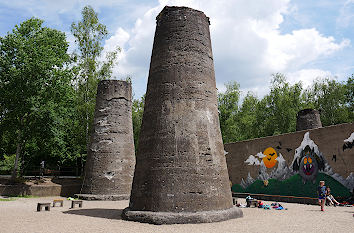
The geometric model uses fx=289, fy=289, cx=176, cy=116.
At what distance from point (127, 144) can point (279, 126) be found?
2397 centimetres

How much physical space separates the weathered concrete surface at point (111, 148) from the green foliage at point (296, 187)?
7.68 meters

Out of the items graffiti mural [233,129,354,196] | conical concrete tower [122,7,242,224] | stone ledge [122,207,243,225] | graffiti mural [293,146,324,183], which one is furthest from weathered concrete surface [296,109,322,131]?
stone ledge [122,207,243,225]

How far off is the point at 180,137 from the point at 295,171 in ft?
30.0

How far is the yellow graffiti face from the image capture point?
16.5 meters

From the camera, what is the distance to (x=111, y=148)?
16.6 meters

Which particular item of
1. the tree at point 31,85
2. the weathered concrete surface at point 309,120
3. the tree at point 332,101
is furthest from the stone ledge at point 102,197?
the tree at point 332,101

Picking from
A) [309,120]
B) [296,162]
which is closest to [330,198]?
[296,162]

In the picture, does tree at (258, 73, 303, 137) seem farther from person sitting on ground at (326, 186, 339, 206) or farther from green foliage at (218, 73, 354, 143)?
person sitting on ground at (326, 186, 339, 206)

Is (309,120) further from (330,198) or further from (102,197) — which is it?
(102,197)

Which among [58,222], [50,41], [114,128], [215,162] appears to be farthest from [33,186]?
[215,162]

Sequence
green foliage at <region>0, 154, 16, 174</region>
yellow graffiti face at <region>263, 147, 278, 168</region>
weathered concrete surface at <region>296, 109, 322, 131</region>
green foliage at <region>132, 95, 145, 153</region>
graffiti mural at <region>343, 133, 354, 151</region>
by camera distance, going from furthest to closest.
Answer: green foliage at <region>132, 95, 145, 153</region>
green foliage at <region>0, 154, 16, 174</region>
weathered concrete surface at <region>296, 109, 322, 131</region>
yellow graffiti face at <region>263, 147, 278, 168</region>
graffiti mural at <region>343, 133, 354, 151</region>

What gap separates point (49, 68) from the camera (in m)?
19.6

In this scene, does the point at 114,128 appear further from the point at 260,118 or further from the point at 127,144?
the point at 260,118

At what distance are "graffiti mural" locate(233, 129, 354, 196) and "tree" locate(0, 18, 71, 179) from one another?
13495mm
